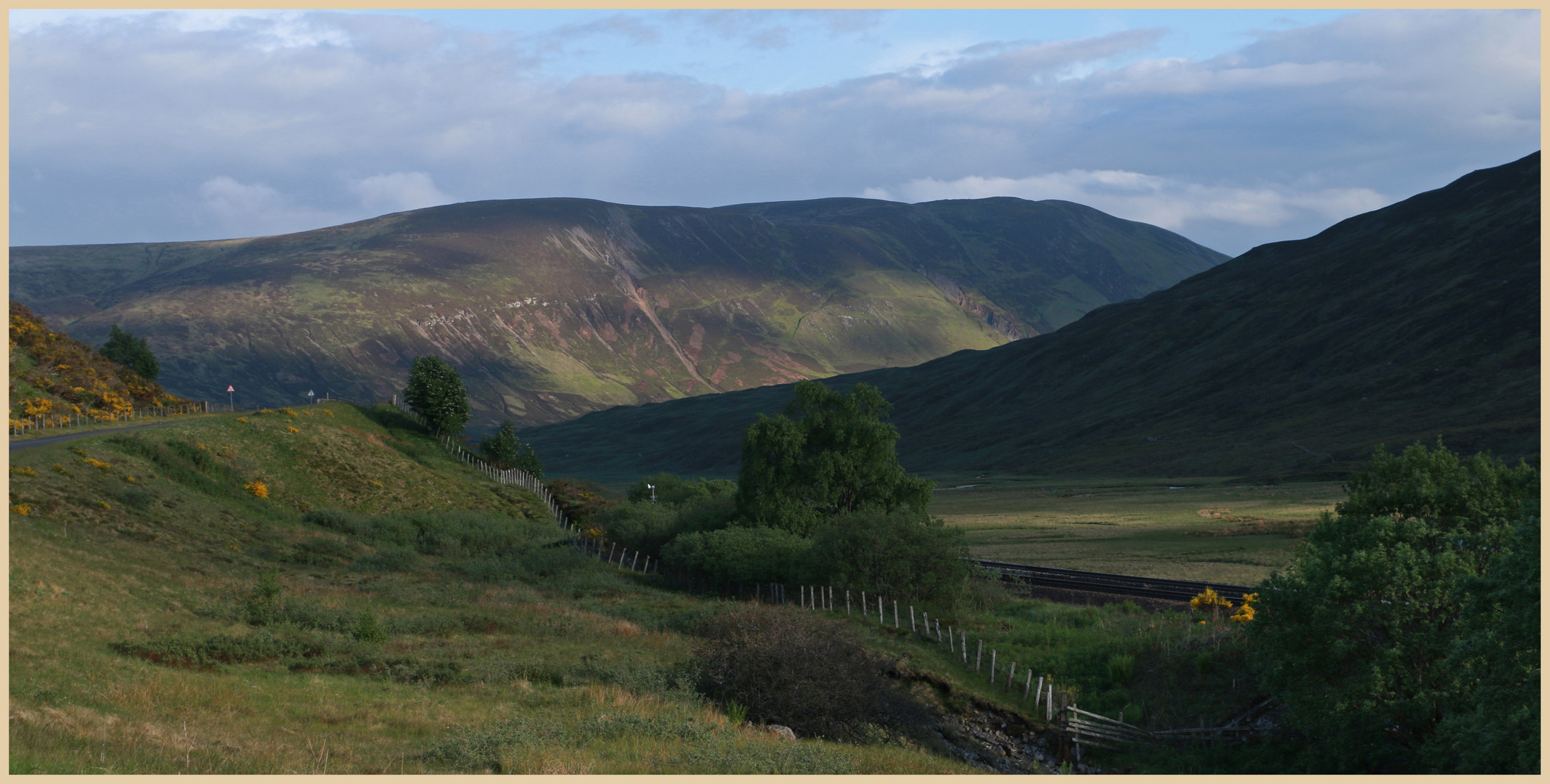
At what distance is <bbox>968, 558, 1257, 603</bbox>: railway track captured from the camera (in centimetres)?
5528

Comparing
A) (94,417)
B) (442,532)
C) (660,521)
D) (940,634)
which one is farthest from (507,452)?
(940,634)

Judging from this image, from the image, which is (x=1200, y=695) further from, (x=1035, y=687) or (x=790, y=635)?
(x=790, y=635)

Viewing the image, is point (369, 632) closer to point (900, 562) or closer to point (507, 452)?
point (900, 562)

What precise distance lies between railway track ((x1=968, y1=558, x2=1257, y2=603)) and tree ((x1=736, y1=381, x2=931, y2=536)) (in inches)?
336

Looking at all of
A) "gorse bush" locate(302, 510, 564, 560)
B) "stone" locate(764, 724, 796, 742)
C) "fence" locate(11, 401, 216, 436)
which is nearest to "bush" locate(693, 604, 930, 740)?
"stone" locate(764, 724, 796, 742)

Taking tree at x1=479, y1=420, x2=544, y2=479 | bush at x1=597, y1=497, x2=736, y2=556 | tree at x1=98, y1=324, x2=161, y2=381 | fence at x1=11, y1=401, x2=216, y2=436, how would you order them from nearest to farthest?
bush at x1=597, y1=497, x2=736, y2=556 < fence at x1=11, y1=401, x2=216, y2=436 < tree at x1=479, y1=420, x2=544, y2=479 < tree at x1=98, y1=324, x2=161, y2=381

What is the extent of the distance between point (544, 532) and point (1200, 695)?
186 ft

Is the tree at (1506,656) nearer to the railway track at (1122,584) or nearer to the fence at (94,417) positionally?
the railway track at (1122,584)

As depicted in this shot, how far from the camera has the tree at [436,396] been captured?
103 m

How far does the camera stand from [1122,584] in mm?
60594

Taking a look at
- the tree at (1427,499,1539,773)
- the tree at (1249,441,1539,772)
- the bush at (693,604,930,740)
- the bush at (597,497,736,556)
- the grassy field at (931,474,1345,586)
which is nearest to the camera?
the tree at (1427,499,1539,773)

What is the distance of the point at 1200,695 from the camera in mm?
35906

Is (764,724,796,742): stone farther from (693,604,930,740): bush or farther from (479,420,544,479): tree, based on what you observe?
(479,420,544,479): tree

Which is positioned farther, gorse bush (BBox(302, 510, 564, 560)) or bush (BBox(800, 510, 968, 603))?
gorse bush (BBox(302, 510, 564, 560))
